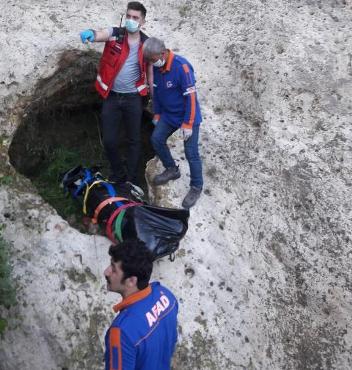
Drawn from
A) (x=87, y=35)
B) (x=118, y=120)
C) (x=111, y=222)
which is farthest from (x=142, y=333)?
(x=87, y=35)

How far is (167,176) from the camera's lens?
6.59 metres

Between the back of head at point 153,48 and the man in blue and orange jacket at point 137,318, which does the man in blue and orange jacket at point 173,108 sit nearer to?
the back of head at point 153,48

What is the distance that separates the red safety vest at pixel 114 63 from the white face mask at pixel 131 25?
143 millimetres

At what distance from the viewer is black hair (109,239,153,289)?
3684mm

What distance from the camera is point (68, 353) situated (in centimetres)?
534

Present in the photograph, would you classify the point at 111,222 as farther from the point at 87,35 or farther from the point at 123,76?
the point at 87,35

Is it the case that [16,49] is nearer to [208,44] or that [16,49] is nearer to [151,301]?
[208,44]

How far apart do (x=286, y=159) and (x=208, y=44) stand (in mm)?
2373

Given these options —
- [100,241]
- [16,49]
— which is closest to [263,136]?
[100,241]

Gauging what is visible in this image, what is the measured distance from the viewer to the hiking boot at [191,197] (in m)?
6.42

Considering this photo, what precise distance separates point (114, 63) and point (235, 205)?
236 centimetres

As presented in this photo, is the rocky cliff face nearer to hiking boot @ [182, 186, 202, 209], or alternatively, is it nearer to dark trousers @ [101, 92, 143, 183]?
hiking boot @ [182, 186, 202, 209]

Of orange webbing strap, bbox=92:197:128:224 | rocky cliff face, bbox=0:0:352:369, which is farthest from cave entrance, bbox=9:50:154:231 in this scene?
orange webbing strap, bbox=92:197:128:224

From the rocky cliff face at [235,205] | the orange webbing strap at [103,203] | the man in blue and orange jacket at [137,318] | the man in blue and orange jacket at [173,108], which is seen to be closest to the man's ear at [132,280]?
the man in blue and orange jacket at [137,318]
